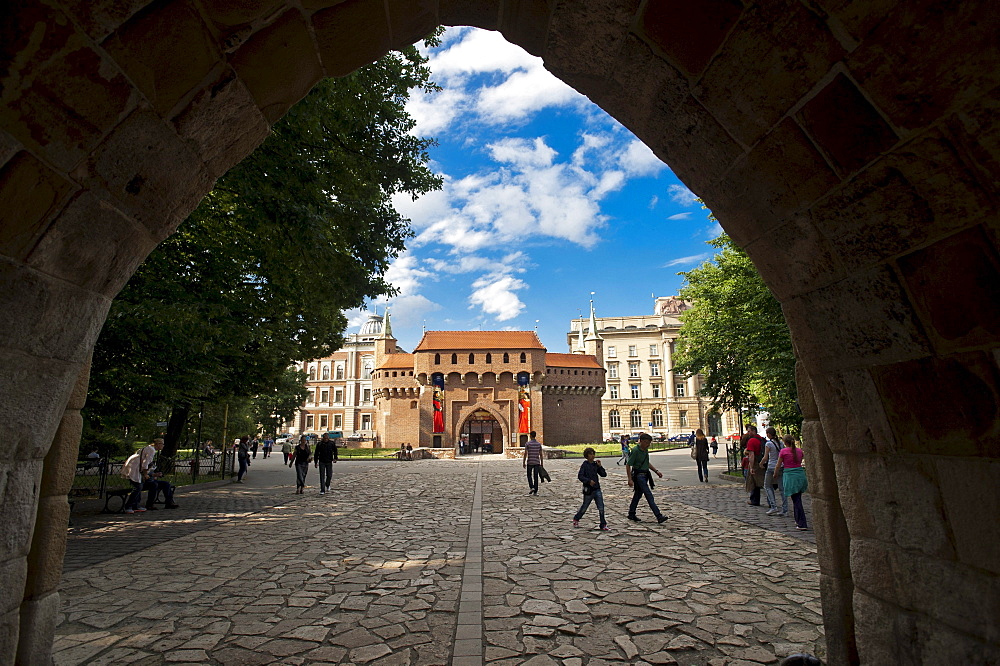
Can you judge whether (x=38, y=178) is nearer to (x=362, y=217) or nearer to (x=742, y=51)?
(x=742, y=51)

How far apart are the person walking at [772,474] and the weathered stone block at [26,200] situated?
37.9 ft

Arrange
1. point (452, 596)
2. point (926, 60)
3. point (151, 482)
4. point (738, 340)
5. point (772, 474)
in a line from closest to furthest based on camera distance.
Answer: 1. point (926, 60)
2. point (452, 596)
3. point (772, 474)
4. point (151, 482)
5. point (738, 340)

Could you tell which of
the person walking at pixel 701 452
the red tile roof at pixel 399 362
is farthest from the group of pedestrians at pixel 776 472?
the red tile roof at pixel 399 362

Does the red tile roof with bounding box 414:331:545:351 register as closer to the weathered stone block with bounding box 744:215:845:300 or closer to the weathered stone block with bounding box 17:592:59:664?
the weathered stone block with bounding box 17:592:59:664

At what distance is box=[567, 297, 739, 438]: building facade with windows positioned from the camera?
6931 centimetres

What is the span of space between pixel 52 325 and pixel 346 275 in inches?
473

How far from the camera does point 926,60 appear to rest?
66.4 inches

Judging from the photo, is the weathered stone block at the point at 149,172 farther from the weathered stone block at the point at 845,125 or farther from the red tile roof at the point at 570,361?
the red tile roof at the point at 570,361

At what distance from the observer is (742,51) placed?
2.09 m

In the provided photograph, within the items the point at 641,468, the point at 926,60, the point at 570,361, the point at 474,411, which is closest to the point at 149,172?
the point at 926,60

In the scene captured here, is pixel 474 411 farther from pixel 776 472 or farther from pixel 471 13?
pixel 471 13

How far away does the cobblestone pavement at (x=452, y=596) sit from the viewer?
399cm

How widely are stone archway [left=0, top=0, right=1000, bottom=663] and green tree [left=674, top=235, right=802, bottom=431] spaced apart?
37.9 feet

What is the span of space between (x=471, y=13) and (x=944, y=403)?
8.91 feet
